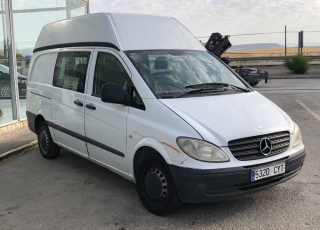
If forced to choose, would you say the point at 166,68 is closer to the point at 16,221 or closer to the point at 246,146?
the point at 246,146

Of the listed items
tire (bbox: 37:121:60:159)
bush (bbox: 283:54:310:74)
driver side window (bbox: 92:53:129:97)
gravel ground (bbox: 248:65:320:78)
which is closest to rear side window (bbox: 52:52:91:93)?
driver side window (bbox: 92:53:129:97)

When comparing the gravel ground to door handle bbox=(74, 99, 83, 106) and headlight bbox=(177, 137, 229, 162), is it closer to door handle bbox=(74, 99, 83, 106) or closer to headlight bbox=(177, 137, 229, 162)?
door handle bbox=(74, 99, 83, 106)

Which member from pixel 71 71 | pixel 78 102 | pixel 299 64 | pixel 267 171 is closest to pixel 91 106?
pixel 78 102

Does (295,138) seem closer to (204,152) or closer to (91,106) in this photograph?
(204,152)

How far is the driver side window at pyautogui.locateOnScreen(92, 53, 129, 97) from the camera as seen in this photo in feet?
14.6

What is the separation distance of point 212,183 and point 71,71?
9.57ft

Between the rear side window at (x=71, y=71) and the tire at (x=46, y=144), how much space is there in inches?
33.3

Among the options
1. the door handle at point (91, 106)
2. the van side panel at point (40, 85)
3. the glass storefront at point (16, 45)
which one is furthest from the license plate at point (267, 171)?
the glass storefront at point (16, 45)

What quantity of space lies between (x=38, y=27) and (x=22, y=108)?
2288 millimetres

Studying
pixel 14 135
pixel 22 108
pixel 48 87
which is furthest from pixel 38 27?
pixel 48 87

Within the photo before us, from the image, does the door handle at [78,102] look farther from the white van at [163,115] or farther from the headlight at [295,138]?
the headlight at [295,138]

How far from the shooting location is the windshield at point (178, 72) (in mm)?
4250

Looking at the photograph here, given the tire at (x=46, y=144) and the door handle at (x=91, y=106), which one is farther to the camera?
the tire at (x=46, y=144)

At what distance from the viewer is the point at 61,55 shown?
19.1ft
